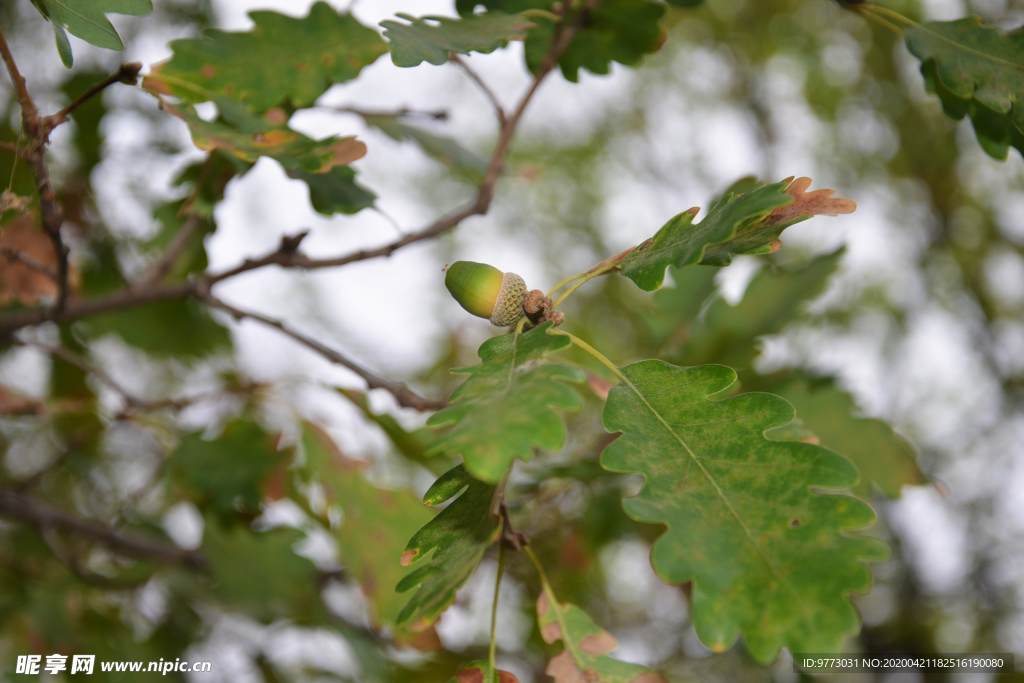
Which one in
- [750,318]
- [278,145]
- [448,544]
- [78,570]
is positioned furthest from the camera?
[78,570]

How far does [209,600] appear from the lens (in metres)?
1.40

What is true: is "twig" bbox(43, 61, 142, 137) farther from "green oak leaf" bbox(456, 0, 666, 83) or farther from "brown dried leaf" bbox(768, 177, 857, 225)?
"brown dried leaf" bbox(768, 177, 857, 225)

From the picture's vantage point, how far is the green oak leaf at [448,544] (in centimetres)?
49

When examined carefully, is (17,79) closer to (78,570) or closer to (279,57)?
(279,57)

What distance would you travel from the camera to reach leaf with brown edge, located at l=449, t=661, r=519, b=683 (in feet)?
1.89

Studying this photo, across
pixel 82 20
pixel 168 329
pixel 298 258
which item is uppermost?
pixel 82 20

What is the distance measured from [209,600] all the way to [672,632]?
57.6 inches

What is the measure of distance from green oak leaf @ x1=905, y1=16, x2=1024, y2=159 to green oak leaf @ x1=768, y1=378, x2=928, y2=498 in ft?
1.26

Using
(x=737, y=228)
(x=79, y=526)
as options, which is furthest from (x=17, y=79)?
(x=79, y=526)

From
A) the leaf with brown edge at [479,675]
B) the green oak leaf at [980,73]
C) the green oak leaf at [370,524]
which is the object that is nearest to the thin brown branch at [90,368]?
the green oak leaf at [370,524]

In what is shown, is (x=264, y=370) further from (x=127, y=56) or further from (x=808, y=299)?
(x=808, y=299)

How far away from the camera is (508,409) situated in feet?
1.34

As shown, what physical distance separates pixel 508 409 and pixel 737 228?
0.68 ft

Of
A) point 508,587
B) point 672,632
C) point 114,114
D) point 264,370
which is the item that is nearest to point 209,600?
point 508,587
